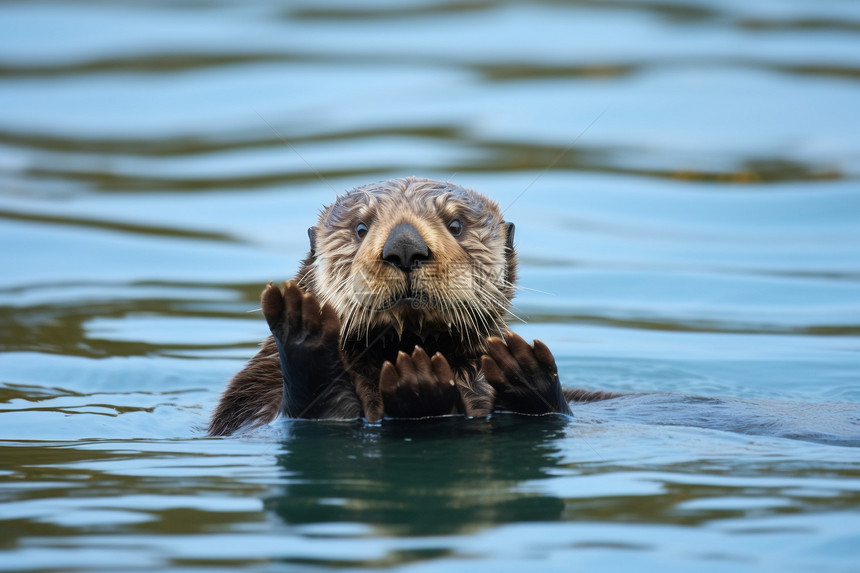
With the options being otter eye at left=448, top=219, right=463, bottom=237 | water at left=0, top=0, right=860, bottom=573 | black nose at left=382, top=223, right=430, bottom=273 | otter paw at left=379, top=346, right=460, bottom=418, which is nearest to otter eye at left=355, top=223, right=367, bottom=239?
otter eye at left=448, top=219, right=463, bottom=237

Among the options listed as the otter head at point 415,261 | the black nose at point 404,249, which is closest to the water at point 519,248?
the otter head at point 415,261

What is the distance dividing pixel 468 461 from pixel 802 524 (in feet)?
3.63

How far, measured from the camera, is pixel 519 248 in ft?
31.4

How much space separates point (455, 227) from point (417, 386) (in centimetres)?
77

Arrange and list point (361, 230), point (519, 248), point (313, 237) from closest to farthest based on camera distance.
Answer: point (361, 230), point (313, 237), point (519, 248)

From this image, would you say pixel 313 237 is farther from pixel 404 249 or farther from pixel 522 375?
pixel 522 375

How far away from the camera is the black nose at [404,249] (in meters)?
3.84

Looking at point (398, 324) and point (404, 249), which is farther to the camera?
point (398, 324)

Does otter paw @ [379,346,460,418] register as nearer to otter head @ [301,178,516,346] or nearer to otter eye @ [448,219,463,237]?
otter head @ [301,178,516,346]

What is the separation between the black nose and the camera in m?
3.84

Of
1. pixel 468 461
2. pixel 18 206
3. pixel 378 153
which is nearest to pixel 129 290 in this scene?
pixel 18 206

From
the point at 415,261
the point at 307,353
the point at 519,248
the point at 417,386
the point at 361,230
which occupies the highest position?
the point at 519,248

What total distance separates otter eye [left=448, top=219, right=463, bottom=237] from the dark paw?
2.20 feet

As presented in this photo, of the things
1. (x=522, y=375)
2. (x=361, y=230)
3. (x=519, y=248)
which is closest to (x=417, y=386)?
(x=522, y=375)
